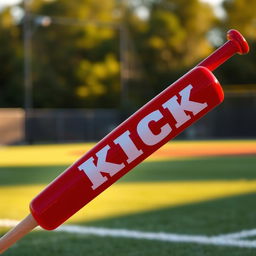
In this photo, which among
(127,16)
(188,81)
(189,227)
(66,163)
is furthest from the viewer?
(127,16)

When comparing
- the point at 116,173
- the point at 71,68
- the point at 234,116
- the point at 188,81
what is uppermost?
the point at 188,81

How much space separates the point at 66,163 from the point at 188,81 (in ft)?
41.2

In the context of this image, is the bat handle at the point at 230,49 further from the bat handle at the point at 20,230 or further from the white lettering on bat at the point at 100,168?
the bat handle at the point at 20,230

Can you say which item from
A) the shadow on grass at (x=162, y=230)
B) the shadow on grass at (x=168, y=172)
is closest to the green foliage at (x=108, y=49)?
the shadow on grass at (x=168, y=172)

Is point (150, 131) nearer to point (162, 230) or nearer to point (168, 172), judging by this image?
point (162, 230)

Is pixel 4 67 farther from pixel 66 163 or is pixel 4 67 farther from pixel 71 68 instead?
pixel 66 163

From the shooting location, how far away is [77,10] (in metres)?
52.3

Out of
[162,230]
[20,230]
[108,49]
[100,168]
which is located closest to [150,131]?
[100,168]

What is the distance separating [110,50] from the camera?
46750 millimetres

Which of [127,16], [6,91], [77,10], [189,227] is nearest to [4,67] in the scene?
[6,91]

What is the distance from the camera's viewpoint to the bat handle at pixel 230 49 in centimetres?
200

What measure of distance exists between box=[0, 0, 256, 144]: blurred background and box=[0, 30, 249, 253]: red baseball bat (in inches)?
1181

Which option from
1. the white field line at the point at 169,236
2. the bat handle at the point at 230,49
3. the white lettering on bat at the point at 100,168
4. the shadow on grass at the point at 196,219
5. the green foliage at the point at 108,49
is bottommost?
the green foliage at the point at 108,49

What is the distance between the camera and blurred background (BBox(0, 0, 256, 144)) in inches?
1690
